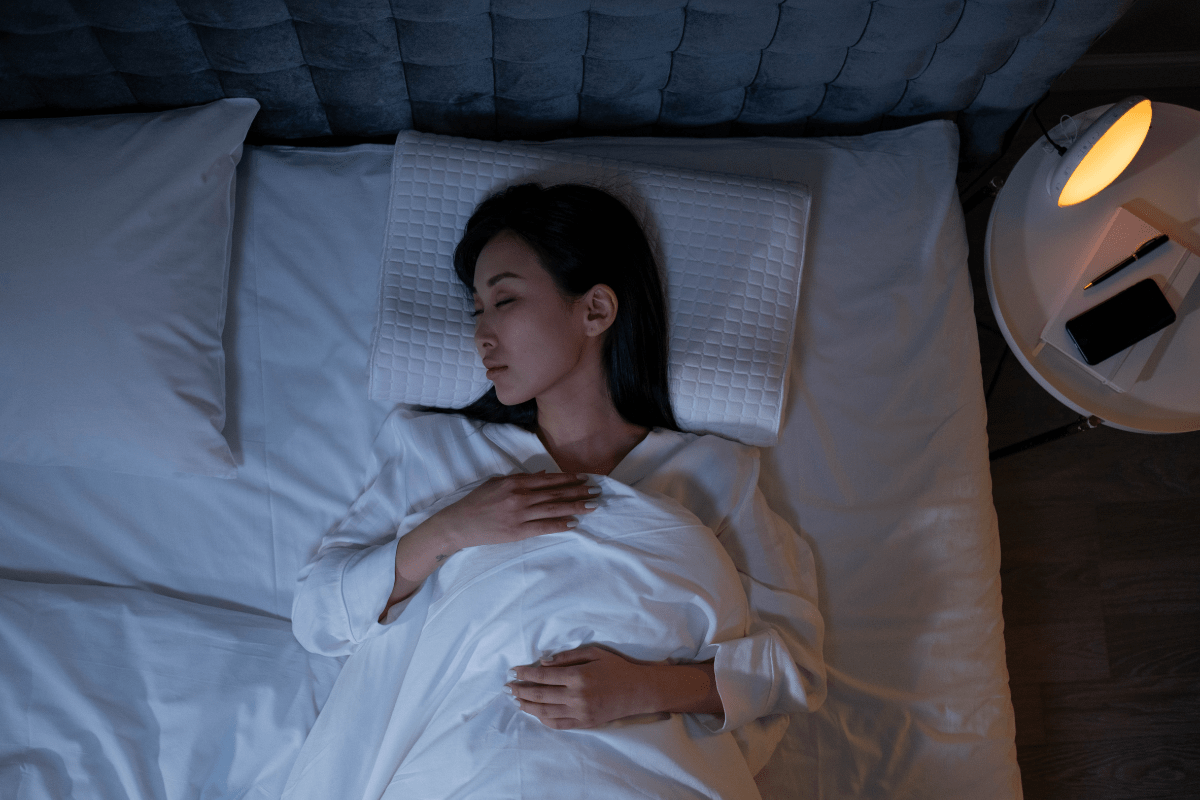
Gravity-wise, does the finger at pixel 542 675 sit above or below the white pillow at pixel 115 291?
below

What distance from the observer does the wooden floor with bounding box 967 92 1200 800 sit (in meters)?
1.78

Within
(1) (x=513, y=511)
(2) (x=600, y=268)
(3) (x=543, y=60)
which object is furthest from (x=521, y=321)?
(3) (x=543, y=60)

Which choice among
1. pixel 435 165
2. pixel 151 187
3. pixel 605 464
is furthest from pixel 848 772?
pixel 151 187

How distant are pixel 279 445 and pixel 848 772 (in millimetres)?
1222

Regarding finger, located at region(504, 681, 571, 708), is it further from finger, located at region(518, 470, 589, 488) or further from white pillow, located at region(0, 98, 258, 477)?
white pillow, located at region(0, 98, 258, 477)

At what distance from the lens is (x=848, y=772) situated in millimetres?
1288

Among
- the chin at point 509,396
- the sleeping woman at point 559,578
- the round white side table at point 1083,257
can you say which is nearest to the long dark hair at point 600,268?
the sleeping woman at point 559,578

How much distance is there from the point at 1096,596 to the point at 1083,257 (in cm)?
97

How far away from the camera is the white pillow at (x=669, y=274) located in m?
1.41

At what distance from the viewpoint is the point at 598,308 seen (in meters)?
1.29

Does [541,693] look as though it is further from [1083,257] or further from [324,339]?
[1083,257]

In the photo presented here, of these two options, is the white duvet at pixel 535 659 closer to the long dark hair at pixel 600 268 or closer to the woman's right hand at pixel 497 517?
the woman's right hand at pixel 497 517

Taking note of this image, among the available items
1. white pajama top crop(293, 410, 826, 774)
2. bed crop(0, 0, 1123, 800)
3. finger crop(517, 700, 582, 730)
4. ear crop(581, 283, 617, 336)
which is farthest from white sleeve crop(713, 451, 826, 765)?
ear crop(581, 283, 617, 336)

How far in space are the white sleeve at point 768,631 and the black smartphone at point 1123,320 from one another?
66cm
